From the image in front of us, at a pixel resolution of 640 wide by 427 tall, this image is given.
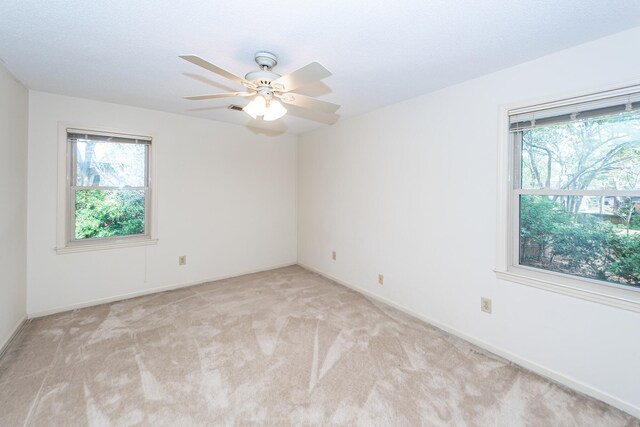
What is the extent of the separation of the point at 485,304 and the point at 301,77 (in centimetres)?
230

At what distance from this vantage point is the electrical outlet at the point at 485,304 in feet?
7.51

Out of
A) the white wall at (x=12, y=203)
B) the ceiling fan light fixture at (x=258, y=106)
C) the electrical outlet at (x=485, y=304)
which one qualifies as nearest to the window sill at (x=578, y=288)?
the electrical outlet at (x=485, y=304)

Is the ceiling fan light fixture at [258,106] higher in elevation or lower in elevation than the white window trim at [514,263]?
higher

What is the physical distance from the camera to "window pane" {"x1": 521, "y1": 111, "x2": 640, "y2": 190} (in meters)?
1.71

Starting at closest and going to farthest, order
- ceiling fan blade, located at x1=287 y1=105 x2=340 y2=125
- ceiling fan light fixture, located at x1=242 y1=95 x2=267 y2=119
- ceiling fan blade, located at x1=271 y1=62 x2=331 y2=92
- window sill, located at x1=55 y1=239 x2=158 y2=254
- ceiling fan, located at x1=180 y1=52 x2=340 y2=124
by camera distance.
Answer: ceiling fan blade, located at x1=271 y1=62 x2=331 y2=92 < ceiling fan, located at x1=180 y1=52 x2=340 y2=124 < ceiling fan light fixture, located at x1=242 y1=95 x2=267 y2=119 < window sill, located at x1=55 y1=239 x2=158 y2=254 < ceiling fan blade, located at x1=287 y1=105 x2=340 y2=125

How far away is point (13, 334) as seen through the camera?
2418 mm

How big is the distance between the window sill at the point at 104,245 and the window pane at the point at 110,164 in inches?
26.8

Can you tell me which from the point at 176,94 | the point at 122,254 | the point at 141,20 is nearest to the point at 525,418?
the point at 141,20

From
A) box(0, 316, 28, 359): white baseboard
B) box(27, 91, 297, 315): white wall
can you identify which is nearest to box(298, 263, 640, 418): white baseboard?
box(27, 91, 297, 315): white wall

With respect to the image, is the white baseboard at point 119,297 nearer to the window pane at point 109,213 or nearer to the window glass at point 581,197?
the window pane at point 109,213

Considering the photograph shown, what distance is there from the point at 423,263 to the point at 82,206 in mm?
3840

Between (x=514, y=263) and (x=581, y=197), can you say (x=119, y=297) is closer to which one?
(x=514, y=263)

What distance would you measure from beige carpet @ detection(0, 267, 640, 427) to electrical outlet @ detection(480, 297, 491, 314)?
1.09ft

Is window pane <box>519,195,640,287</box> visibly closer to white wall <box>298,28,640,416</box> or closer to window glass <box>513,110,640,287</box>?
window glass <box>513,110,640,287</box>
